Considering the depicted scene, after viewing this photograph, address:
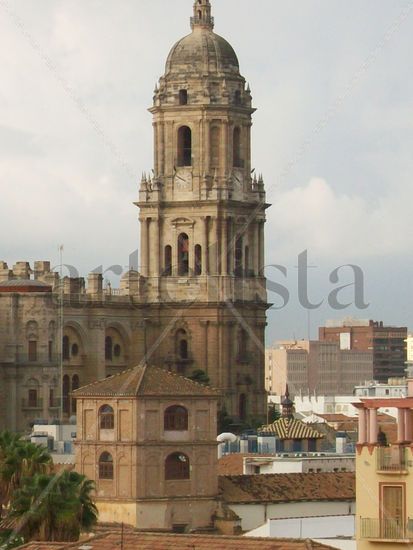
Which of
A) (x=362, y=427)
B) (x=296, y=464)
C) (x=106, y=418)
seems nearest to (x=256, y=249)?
(x=296, y=464)

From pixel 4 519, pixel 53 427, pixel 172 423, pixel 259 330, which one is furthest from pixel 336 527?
pixel 259 330

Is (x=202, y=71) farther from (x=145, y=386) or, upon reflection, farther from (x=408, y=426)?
(x=408, y=426)

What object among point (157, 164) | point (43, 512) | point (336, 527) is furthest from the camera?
point (157, 164)

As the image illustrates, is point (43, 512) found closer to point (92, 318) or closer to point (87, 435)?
point (87, 435)

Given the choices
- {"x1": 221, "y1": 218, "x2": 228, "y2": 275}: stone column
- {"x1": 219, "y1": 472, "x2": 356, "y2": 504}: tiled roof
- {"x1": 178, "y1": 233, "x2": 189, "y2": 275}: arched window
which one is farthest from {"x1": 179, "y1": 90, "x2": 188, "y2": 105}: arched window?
{"x1": 219, "y1": 472, "x2": 356, "y2": 504}: tiled roof

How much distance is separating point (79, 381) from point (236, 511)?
→ 78.7 metres

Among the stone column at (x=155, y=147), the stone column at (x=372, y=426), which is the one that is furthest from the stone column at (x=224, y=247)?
the stone column at (x=372, y=426)

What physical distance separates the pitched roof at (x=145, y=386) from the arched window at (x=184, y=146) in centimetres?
7570

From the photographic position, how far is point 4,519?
287 feet

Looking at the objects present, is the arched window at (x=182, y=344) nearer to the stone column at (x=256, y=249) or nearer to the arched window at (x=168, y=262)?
the arched window at (x=168, y=262)

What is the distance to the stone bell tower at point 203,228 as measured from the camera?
18400 cm

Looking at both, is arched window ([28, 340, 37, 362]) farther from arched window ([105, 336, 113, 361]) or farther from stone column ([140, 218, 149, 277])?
stone column ([140, 218, 149, 277])

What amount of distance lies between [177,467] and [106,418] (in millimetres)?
3839

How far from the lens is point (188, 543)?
66125 millimetres
